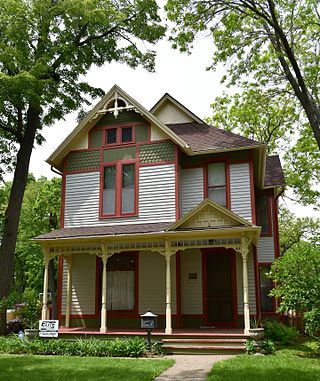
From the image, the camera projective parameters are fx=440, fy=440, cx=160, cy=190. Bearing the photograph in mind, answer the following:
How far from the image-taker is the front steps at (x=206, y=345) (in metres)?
12.5

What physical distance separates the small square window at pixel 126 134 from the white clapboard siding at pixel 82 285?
15.3ft

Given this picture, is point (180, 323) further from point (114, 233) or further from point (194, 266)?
point (114, 233)

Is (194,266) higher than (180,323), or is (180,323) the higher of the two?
(194,266)

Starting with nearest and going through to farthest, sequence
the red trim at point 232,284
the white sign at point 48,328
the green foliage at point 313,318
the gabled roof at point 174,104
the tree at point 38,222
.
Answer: the green foliage at point 313,318 < the white sign at point 48,328 < the red trim at point 232,284 < the gabled roof at point 174,104 < the tree at point 38,222

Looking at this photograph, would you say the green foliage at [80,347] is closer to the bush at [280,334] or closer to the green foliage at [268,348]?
the green foliage at [268,348]

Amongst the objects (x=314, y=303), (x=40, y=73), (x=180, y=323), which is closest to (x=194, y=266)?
(x=180, y=323)

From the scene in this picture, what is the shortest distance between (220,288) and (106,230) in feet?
15.1

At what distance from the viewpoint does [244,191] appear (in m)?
15.9

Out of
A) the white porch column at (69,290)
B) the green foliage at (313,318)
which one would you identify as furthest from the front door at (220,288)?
the white porch column at (69,290)

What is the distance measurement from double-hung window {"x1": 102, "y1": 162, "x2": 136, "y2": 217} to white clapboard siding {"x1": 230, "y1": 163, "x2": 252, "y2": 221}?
12.1 feet

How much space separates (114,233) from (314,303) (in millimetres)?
6527

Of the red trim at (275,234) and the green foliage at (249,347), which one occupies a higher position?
the red trim at (275,234)

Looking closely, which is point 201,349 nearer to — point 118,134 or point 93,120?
point 118,134

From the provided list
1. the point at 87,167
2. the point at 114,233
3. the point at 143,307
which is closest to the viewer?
the point at 114,233
